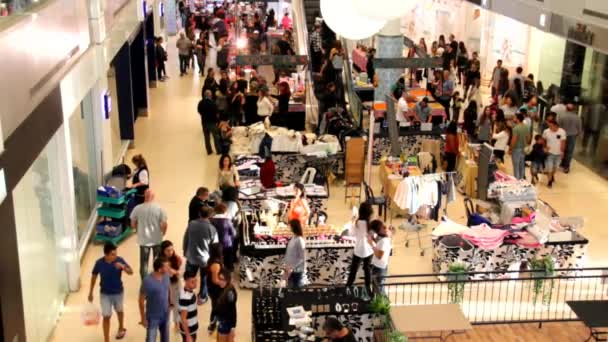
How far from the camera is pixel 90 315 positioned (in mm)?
10070

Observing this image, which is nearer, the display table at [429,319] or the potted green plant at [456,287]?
the display table at [429,319]

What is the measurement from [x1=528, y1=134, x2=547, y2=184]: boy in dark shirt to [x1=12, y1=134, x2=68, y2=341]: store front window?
9.32m

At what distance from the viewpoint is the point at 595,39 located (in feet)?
48.6

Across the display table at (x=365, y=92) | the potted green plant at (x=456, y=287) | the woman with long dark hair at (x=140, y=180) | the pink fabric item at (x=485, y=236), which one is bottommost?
the potted green plant at (x=456, y=287)

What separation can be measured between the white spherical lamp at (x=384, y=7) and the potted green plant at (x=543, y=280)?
506cm

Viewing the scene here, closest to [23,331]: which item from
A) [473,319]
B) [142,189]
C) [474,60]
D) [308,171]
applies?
[142,189]

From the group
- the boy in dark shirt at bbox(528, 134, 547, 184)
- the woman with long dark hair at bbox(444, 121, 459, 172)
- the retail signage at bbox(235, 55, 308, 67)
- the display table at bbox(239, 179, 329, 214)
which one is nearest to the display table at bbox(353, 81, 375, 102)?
the retail signage at bbox(235, 55, 308, 67)

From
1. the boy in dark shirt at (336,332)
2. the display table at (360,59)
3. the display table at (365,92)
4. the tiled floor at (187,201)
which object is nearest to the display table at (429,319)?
the tiled floor at (187,201)

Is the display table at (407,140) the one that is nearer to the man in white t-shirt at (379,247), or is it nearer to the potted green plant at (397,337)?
the man in white t-shirt at (379,247)

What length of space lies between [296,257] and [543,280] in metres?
3.62

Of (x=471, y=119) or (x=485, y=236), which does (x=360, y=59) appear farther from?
(x=485, y=236)

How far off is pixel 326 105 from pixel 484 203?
6.69m

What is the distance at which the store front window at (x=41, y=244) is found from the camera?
884 cm

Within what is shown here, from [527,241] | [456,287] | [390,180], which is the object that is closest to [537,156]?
[390,180]
